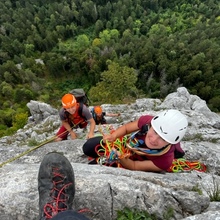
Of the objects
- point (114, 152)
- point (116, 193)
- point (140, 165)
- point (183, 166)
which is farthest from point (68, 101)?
point (183, 166)

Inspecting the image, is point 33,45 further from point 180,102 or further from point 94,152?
point 94,152

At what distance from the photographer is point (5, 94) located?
146ft

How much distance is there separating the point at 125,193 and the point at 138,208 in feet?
1.08

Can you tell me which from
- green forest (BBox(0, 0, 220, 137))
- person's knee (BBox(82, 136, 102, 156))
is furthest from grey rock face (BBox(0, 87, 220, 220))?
green forest (BBox(0, 0, 220, 137))

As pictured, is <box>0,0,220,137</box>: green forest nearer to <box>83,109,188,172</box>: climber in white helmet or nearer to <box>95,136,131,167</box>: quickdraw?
<box>95,136,131,167</box>: quickdraw

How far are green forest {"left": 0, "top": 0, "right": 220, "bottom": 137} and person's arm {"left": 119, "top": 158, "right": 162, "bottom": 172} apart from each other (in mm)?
19133

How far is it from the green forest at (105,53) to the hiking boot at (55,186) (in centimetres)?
1988

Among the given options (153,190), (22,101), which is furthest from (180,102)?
(22,101)

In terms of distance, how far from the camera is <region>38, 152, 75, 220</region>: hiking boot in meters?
3.73

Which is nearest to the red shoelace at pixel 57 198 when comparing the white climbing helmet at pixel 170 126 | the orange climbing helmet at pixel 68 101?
the white climbing helmet at pixel 170 126

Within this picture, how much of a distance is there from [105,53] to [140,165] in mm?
46806

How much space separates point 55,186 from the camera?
13.3 ft

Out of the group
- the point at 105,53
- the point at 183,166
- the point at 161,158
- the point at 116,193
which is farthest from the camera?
the point at 105,53

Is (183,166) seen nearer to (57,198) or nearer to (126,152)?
(126,152)
